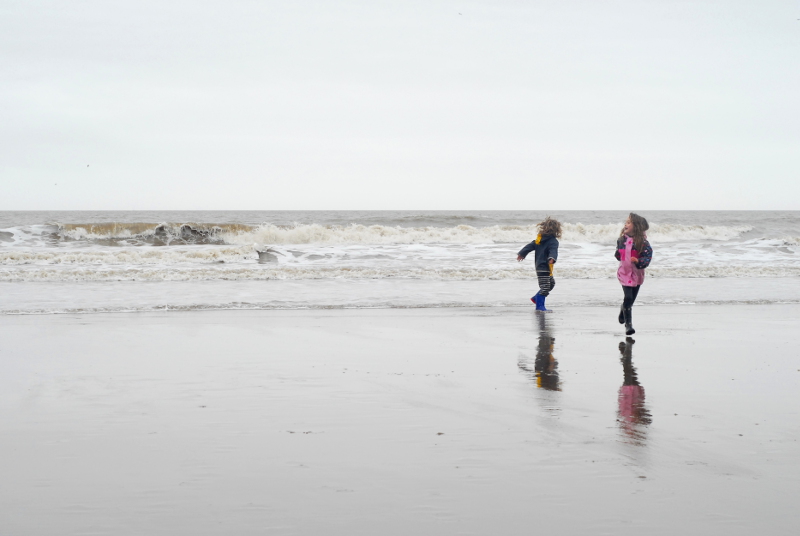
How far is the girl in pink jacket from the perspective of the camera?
8.52 m

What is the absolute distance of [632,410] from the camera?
15.1 feet

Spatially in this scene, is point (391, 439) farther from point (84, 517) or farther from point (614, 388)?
point (614, 388)

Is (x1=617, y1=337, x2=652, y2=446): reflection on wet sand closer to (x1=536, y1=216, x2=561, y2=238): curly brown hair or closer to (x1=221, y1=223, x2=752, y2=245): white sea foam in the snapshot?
(x1=536, y1=216, x2=561, y2=238): curly brown hair

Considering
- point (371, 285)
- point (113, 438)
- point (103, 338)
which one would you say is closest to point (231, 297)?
point (371, 285)

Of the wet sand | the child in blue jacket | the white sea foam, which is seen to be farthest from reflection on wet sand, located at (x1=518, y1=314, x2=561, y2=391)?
the white sea foam

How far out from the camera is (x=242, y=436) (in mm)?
3979

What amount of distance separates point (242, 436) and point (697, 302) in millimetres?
9864

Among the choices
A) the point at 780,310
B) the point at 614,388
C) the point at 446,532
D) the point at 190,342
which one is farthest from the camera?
the point at 780,310

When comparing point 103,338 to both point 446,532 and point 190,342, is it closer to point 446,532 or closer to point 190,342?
point 190,342

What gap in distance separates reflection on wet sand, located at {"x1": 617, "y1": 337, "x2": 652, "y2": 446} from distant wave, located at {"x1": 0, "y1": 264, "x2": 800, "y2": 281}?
9704 millimetres

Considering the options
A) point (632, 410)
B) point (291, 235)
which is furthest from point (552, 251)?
point (291, 235)

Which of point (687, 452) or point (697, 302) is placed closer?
point (687, 452)

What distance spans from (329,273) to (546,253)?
250 inches

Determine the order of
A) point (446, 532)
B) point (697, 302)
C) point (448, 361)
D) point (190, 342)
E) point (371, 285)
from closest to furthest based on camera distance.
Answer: point (446, 532) < point (448, 361) < point (190, 342) < point (697, 302) < point (371, 285)
